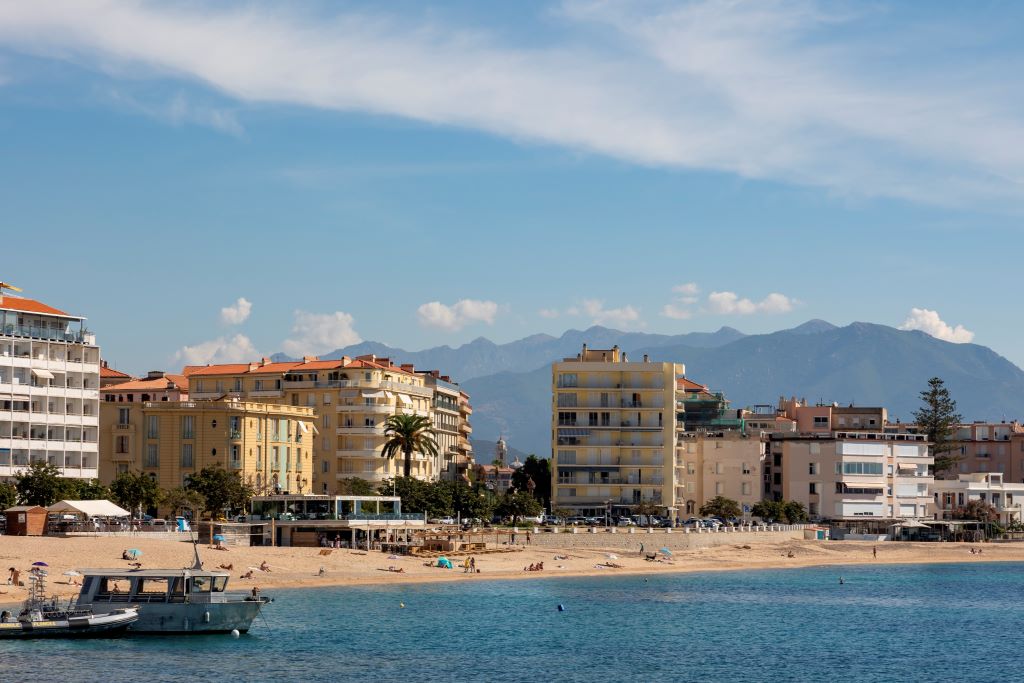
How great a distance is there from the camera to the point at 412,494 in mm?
134125

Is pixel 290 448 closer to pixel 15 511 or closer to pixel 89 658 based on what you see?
pixel 15 511

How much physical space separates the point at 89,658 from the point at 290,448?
75625mm

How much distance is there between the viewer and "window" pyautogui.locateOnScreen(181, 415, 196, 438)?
12988 cm

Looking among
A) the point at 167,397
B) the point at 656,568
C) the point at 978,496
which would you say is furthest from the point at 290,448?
the point at 978,496

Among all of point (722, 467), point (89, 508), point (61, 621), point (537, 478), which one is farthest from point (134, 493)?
point (722, 467)

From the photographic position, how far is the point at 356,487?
141000 millimetres

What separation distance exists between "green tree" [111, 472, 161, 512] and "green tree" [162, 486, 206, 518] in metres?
1.01

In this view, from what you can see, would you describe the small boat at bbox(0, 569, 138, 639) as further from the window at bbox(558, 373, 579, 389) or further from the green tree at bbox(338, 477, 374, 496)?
the window at bbox(558, 373, 579, 389)

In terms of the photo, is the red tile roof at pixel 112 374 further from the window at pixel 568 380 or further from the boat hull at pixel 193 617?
the boat hull at pixel 193 617

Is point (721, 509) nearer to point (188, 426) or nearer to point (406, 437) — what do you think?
point (406, 437)

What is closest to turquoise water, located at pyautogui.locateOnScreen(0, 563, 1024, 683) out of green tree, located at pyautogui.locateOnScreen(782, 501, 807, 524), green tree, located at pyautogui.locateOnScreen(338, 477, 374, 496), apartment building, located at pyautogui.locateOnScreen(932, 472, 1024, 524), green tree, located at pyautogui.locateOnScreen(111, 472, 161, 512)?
green tree, located at pyautogui.locateOnScreen(111, 472, 161, 512)

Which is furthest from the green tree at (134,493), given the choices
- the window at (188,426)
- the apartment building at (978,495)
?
the apartment building at (978,495)

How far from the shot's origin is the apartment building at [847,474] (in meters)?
168

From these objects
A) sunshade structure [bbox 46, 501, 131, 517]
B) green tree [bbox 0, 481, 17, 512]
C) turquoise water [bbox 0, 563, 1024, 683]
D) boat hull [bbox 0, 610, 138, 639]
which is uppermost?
green tree [bbox 0, 481, 17, 512]
